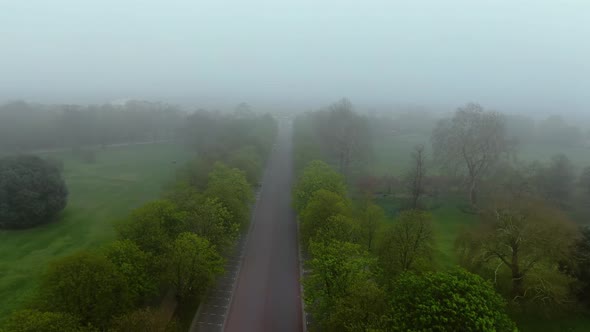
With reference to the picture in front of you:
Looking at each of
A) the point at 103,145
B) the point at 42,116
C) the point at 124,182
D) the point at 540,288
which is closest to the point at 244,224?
the point at 540,288

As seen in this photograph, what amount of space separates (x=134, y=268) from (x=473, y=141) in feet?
173

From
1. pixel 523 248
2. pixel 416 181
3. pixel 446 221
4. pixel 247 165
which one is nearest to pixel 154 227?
pixel 247 165

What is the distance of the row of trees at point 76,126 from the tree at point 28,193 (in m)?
49.6

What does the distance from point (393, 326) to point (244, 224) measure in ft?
91.1

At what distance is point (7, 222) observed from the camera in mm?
46812

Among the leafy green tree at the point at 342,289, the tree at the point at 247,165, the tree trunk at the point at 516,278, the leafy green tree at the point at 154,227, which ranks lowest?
the tree trunk at the point at 516,278

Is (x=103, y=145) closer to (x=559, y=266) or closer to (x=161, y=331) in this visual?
(x=161, y=331)

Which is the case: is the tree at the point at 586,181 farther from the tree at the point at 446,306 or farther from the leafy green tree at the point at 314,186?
the tree at the point at 446,306

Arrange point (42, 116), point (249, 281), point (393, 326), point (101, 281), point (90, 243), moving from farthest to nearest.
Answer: point (42, 116) → point (90, 243) → point (249, 281) → point (101, 281) → point (393, 326)

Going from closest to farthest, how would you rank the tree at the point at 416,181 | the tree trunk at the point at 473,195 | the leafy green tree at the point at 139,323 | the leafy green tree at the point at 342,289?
1. the leafy green tree at the point at 139,323
2. the leafy green tree at the point at 342,289
3. the tree at the point at 416,181
4. the tree trunk at the point at 473,195

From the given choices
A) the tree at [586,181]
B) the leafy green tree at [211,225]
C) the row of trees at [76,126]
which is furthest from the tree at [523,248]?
the row of trees at [76,126]

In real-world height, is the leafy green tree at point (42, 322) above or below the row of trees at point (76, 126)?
below

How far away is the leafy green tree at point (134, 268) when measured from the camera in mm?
26984

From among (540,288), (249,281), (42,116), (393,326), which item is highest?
(42,116)
